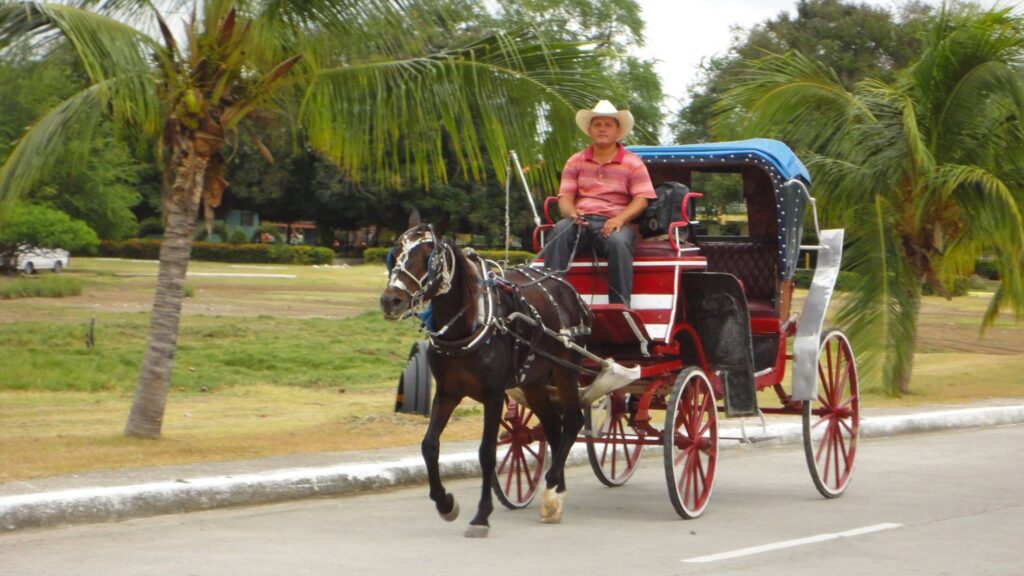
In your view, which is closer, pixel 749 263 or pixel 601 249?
pixel 601 249

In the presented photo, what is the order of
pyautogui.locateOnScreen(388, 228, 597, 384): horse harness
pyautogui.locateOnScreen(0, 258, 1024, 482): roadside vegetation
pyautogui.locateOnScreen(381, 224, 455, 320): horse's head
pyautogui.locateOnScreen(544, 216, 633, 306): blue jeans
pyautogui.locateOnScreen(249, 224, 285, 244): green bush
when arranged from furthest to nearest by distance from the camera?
pyautogui.locateOnScreen(249, 224, 285, 244): green bush, pyautogui.locateOnScreen(0, 258, 1024, 482): roadside vegetation, pyautogui.locateOnScreen(544, 216, 633, 306): blue jeans, pyautogui.locateOnScreen(388, 228, 597, 384): horse harness, pyautogui.locateOnScreen(381, 224, 455, 320): horse's head

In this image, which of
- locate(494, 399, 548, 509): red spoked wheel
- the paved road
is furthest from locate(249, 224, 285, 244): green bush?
the paved road

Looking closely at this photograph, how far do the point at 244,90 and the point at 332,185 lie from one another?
55.8m

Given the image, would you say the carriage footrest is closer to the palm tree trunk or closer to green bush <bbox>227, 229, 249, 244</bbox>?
the palm tree trunk

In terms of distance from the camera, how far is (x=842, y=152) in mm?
19828

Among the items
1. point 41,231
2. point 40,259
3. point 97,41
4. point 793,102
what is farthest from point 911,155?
point 40,259

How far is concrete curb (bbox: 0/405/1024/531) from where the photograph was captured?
8906 millimetres

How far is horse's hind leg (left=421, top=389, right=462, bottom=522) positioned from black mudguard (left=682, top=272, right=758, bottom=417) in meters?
2.44

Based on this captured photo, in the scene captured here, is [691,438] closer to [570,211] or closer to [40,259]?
[570,211]

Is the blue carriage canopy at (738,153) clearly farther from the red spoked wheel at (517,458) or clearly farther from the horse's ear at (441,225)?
the horse's ear at (441,225)

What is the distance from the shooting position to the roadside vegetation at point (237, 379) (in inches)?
496

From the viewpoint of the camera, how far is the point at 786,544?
861 centimetres

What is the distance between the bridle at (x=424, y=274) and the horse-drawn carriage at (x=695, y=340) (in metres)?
0.04

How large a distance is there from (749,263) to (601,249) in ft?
8.06
